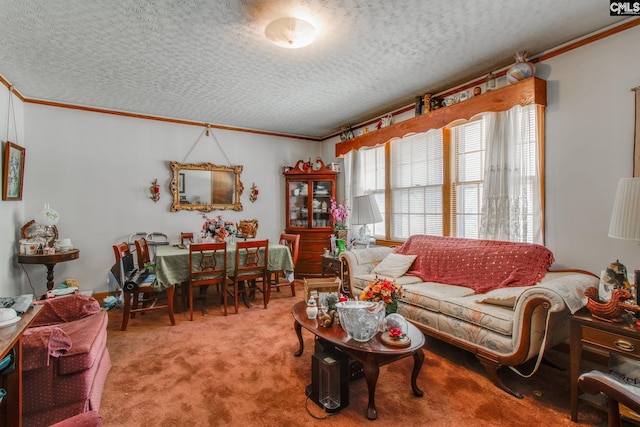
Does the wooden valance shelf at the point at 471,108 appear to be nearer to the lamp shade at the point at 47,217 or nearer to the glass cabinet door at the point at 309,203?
the glass cabinet door at the point at 309,203

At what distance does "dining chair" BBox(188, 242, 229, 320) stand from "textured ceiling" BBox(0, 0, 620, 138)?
1871mm

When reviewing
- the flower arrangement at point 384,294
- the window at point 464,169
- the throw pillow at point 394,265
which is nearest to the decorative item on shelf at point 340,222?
the window at point 464,169

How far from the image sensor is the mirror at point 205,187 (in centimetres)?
497

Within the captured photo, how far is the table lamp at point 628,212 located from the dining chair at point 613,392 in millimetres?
1087

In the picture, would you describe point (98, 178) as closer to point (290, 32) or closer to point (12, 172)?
point (12, 172)

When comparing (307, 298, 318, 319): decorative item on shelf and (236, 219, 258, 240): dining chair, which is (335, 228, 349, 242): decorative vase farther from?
(307, 298, 318, 319): decorative item on shelf

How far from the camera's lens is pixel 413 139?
14.0ft

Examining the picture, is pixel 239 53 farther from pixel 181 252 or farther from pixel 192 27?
pixel 181 252

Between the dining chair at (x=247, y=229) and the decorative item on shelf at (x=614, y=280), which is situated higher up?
the dining chair at (x=247, y=229)

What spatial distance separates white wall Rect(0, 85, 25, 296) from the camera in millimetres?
3406

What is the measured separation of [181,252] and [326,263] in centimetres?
192

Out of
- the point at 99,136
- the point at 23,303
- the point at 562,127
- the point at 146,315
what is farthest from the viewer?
the point at 99,136

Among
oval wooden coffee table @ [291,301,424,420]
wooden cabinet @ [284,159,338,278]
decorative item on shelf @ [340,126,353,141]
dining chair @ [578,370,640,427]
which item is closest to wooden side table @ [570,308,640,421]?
dining chair @ [578,370,640,427]

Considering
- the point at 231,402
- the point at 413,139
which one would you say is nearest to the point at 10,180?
the point at 231,402
